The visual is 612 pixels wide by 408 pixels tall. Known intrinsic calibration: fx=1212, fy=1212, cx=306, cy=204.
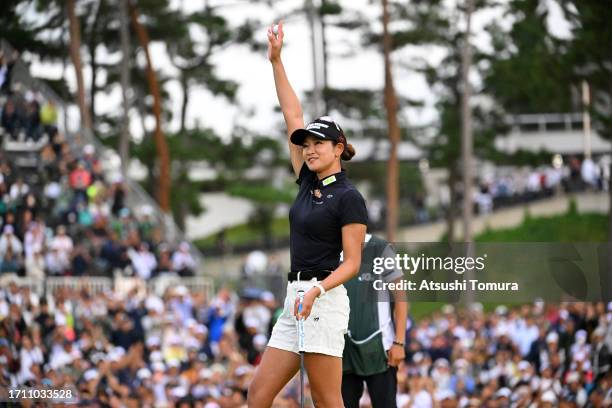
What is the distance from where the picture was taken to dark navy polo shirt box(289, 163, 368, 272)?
249 inches

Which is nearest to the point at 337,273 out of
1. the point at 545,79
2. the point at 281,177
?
the point at 545,79

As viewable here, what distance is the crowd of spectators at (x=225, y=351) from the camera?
1175 centimetres

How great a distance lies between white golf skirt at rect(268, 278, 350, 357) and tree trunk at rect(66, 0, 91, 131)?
15.9 metres

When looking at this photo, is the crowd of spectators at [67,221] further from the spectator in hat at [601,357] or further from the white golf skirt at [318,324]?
the white golf skirt at [318,324]

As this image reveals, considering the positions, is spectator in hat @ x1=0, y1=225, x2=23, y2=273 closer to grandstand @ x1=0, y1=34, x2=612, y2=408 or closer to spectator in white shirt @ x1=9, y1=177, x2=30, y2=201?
grandstand @ x1=0, y1=34, x2=612, y2=408

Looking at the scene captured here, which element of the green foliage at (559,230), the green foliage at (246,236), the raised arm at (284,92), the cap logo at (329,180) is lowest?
the green foliage at (246,236)

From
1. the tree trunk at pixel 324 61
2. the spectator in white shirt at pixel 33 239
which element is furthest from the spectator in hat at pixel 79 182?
the tree trunk at pixel 324 61

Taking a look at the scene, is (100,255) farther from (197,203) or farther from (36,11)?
(197,203)

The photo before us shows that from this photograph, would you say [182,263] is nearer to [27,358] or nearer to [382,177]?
[27,358]

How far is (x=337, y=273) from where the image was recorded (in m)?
6.22

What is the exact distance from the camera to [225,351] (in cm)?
1630

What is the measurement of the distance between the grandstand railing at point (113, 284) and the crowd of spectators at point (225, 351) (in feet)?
1.06

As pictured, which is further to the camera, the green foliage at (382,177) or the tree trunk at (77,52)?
the green foliage at (382,177)

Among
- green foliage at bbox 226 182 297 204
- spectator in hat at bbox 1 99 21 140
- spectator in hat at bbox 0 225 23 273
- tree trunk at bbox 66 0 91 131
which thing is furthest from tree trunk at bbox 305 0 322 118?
spectator in hat at bbox 0 225 23 273
